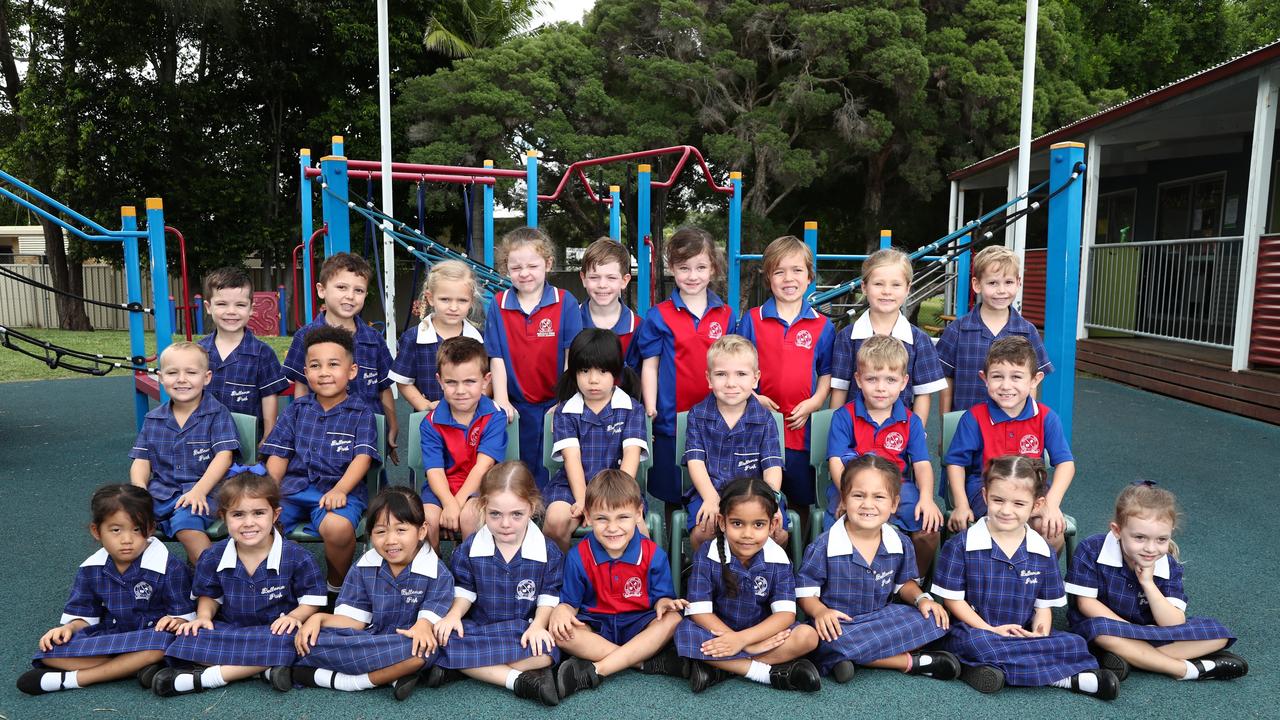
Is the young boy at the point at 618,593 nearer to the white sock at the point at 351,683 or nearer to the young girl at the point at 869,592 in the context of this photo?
the young girl at the point at 869,592

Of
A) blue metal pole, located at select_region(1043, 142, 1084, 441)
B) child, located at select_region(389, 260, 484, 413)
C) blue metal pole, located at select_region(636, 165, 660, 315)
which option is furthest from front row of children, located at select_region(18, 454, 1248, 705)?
blue metal pole, located at select_region(636, 165, 660, 315)

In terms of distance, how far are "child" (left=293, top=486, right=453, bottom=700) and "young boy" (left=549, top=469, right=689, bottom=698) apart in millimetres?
374

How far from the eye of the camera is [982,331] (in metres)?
3.20

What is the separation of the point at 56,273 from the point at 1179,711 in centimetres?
1846

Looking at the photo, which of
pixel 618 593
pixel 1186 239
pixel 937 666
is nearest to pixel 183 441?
pixel 618 593

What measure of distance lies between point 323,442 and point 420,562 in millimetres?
754

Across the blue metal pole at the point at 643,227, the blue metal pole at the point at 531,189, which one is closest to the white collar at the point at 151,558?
the blue metal pole at the point at 643,227

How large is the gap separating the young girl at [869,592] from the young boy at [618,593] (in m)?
0.42

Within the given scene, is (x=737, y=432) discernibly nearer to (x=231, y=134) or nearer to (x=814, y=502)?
(x=814, y=502)

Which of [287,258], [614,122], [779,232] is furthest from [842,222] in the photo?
[287,258]

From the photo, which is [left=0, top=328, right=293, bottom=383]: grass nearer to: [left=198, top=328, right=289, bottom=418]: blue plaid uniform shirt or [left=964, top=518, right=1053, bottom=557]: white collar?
[left=198, top=328, right=289, bottom=418]: blue plaid uniform shirt

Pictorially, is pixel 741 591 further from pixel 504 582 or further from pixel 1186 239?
pixel 1186 239

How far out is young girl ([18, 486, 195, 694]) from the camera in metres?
2.37

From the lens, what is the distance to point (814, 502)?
320 centimetres
